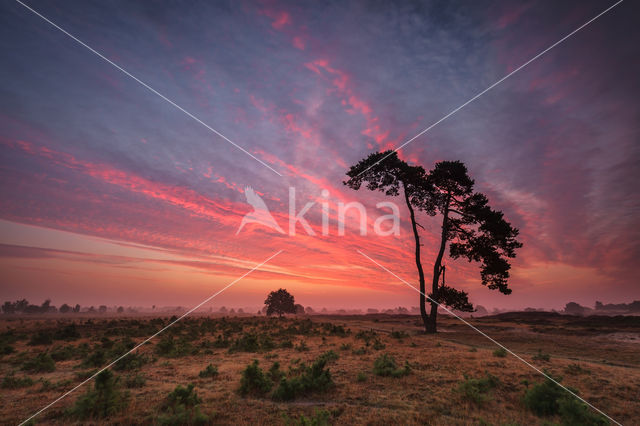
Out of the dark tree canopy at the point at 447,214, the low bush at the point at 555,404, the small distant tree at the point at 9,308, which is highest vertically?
the dark tree canopy at the point at 447,214

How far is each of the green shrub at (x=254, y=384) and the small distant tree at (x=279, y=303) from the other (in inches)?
3491

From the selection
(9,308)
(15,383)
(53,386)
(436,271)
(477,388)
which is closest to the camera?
(477,388)

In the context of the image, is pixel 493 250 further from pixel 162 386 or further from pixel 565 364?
pixel 162 386

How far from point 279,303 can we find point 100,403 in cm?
9150

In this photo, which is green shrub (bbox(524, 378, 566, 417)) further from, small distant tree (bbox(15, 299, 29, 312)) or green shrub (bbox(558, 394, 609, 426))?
small distant tree (bbox(15, 299, 29, 312))

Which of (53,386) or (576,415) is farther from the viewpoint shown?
(53,386)

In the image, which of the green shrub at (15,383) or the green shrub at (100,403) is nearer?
the green shrub at (100,403)

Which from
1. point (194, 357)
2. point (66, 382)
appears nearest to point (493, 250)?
point (194, 357)

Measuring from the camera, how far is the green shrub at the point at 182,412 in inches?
274

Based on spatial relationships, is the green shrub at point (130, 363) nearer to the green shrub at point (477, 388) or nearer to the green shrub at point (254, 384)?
the green shrub at point (254, 384)

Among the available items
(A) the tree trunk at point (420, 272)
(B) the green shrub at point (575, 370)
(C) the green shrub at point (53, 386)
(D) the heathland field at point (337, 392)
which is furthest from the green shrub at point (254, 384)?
(A) the tree trunk at point (420, 272)

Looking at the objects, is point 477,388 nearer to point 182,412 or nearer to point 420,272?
point 182,412

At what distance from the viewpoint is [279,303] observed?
95.1 metres

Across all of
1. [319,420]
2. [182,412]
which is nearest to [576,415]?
[319,420]
